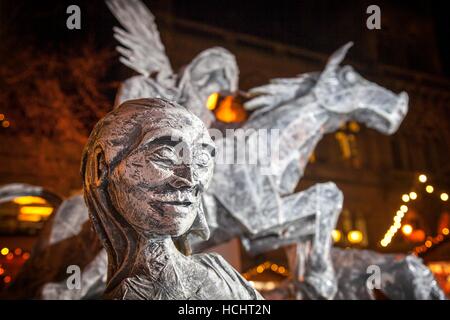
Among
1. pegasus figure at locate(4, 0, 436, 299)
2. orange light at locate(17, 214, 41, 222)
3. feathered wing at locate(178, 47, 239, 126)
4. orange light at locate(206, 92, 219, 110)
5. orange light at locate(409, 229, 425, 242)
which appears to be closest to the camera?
pegasus figure at locate(4, 0, 436, 299)

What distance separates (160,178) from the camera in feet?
4.52

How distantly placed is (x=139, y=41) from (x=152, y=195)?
2654mm

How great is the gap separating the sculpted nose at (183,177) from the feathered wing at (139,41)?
2.25 m

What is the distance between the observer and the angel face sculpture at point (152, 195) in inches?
54.1

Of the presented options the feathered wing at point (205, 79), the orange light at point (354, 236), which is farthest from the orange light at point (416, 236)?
the feathered wing at point (205, 79)

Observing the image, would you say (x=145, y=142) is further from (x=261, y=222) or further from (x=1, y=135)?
(x=1, y=135)

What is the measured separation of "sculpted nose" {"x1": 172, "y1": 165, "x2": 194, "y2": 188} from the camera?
4.57 ft

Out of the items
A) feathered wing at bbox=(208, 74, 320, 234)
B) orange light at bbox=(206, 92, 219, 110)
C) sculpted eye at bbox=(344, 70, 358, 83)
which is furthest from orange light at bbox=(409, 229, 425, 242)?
feathered wing at bbox=(208, 74, 320, 234)

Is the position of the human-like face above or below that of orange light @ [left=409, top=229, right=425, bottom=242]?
above

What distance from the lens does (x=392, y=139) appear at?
17.3m

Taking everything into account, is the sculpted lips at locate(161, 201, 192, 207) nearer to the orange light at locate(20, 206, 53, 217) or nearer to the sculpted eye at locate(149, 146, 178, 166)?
the sculpted eye at locate(149, 146, 178, 166)

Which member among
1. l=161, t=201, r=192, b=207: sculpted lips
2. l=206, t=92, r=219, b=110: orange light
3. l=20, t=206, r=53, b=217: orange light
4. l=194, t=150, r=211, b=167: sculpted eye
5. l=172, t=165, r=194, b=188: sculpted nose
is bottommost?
l=20, t=206, r=53, b=217: orange light

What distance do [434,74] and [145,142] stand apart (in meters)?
20.0

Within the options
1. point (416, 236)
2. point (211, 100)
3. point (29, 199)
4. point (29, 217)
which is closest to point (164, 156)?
point (211, 100)
